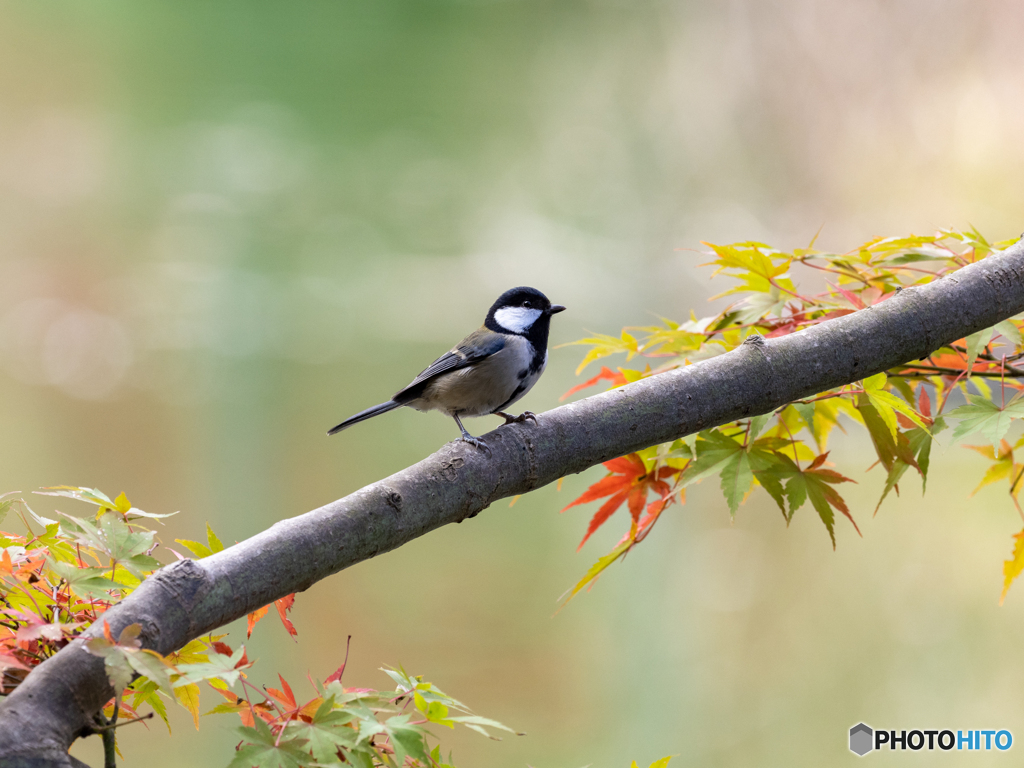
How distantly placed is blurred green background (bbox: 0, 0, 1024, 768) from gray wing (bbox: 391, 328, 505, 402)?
3.59 ft

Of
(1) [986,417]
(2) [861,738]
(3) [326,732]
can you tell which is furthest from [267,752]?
(2) [861,738]

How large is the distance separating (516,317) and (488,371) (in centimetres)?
12

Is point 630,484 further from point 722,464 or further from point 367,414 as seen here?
point 367,414

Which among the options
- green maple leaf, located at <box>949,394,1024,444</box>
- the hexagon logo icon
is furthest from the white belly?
the hexagon logo icon

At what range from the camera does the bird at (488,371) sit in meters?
0.76

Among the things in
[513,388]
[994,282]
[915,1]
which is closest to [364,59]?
[915,1]

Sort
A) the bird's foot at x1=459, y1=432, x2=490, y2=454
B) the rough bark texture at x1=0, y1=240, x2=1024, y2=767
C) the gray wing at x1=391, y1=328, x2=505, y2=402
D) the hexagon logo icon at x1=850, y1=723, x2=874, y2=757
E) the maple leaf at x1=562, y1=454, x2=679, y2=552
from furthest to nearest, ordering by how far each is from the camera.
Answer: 1. the hexagon logo icon at x1=850, y1=723, x2=874, y2=757
2. the gray wing at x1=391, y1=328, x2=505, y2=402
3. the maple leaf at x1=562, y1=454, x2=679, y2=552
4. the bird's foot at x1=459, y1=432, x2=490, y2=454
5. the rough bark texture at x1=0, y1=240, x2=1024, y2=767

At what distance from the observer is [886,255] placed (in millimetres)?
701

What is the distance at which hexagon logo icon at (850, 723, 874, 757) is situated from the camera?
4.15 ft

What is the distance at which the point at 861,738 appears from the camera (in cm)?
132

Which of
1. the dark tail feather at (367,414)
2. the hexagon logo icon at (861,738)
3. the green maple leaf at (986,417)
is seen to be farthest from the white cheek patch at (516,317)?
the hexagon logo icon at (861,738)

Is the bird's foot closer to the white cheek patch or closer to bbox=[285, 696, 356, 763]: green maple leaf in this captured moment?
bbox=[285, 696, 356, 763]: green maple leaf

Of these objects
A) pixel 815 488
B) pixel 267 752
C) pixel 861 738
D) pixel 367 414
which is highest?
pixel 367 414

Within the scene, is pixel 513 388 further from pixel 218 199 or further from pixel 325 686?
pixel 218 199
